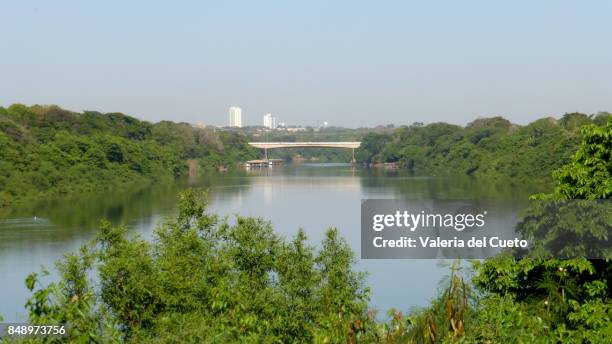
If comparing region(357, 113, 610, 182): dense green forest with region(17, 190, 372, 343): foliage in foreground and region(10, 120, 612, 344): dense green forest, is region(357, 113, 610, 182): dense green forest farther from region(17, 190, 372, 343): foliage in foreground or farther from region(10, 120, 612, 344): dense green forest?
region(10, 120, 612, 344): dense green forest

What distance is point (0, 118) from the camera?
6412cm

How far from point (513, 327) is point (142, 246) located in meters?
12.8

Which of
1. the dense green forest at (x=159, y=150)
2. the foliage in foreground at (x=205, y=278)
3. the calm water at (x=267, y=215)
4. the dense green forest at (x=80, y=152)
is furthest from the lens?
the dense green forest at (x=159, y=150)

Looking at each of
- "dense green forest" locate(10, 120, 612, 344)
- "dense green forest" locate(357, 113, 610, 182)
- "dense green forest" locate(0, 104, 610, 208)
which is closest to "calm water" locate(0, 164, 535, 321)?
"dense green forest" locate(10, 120, 612, 344)

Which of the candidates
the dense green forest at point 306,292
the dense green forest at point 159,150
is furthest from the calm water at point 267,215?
the dense green forest at point 159,150

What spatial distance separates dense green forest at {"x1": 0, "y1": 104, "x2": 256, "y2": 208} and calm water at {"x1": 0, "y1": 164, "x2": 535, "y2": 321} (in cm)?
371

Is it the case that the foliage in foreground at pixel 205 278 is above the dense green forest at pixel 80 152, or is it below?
below

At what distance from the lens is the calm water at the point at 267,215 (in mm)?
24156

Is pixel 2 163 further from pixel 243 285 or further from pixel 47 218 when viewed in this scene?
pixel 243 285

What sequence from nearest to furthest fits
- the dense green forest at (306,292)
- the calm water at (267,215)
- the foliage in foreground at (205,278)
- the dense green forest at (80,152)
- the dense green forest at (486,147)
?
the dense green forest at (306,292) → the foliage in foreground at (205,278) → the calm water at (267,215) → the dense green forest at (80,152) → the dense green forest at (486,147)

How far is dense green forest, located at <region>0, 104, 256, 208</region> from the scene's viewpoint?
184 feet

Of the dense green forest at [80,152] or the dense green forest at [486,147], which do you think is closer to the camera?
the dense green forest at [80,152]

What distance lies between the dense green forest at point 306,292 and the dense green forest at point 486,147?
46.9 m

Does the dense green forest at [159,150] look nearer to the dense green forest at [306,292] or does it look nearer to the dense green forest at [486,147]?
the dense green forest at [486,147]
